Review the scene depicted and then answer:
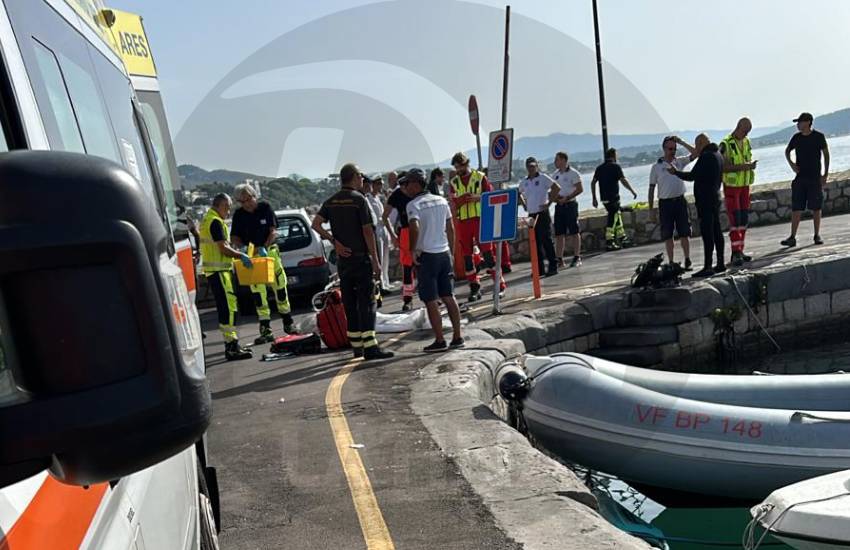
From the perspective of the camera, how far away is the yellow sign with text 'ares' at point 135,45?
32.4 feet

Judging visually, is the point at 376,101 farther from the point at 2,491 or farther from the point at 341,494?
the point at 2,491

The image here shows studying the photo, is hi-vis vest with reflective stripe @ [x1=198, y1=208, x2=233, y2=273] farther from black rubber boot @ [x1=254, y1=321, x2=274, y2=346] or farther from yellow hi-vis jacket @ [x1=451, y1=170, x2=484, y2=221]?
yellow hi-vis jacket @ [x1=451, y1=170, x2=484, y2=221]

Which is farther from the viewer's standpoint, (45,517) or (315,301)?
(315,301)

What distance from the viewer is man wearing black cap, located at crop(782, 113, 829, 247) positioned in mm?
12695

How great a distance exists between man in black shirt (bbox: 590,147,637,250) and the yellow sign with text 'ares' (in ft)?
28.1

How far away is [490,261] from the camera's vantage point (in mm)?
15508

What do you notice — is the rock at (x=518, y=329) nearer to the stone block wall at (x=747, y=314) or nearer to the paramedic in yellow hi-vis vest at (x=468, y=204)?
the stone block wall at (x=747, y=314)

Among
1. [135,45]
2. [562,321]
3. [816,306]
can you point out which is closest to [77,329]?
[562,321]

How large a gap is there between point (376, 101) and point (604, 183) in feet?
29.7

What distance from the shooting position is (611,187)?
16.3 metres

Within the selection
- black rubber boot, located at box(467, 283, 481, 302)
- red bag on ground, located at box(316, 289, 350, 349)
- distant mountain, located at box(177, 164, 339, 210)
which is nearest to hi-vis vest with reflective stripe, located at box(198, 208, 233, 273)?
distant mountain, located at box(177, 164, 339, 210)

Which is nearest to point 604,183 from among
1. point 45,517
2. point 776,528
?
point 776,528

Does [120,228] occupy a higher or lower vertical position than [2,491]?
higher

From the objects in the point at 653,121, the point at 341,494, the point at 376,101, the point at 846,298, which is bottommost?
the point at 846,298
